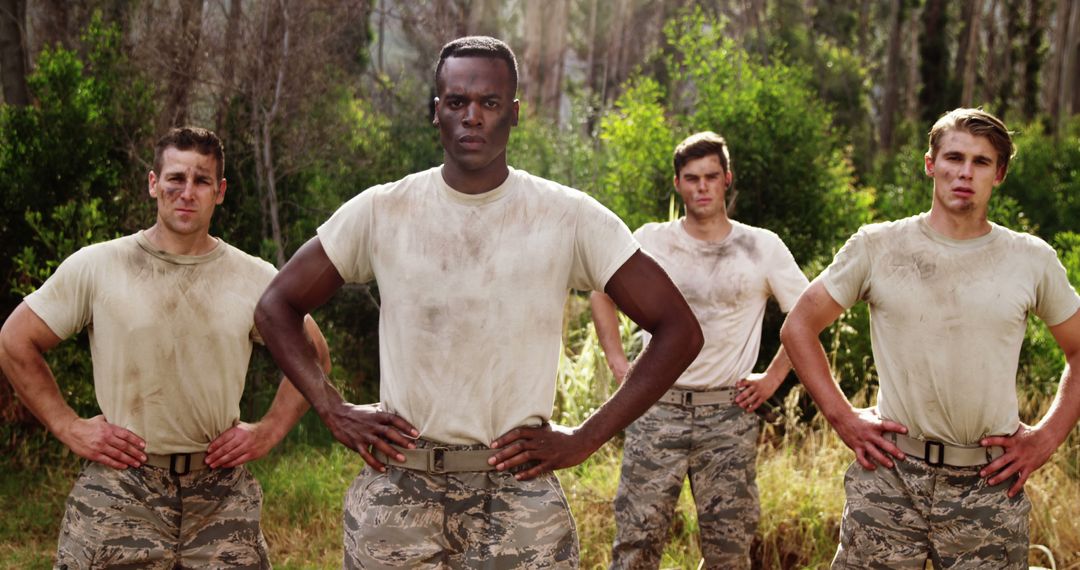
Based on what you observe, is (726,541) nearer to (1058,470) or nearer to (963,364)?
(963,364)

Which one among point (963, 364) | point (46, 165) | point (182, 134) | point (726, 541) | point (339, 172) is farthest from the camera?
point (339, 172)

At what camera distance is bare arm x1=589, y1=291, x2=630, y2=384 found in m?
5.93

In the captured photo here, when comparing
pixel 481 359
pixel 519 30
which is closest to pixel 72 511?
pixel 481 359

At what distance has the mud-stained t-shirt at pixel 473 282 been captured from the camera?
10.3 ft

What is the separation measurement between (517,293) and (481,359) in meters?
0.20

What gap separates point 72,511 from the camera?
4.05 m

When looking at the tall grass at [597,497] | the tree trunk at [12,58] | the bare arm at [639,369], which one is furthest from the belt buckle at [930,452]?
the tree trunk at [12,58]

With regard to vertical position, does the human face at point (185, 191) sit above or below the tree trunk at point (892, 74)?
below

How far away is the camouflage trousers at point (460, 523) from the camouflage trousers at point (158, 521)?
3.65 feet

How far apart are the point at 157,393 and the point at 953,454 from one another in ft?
9.00

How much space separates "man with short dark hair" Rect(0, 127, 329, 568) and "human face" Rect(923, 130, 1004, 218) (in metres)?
2.28

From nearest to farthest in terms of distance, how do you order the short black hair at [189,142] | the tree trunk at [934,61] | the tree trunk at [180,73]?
the short black hair at [189,142], the tree trunk at [180,73], the tree trunk at [934,61]

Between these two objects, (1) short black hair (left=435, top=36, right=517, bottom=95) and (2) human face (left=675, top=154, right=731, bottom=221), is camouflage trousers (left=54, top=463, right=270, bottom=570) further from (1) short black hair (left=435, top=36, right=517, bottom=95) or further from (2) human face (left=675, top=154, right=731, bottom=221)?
(2) human face (left=675, top=154, right=731, bottom=221)

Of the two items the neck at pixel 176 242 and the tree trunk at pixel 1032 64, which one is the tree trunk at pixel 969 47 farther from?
the neck at pixel 176 242
